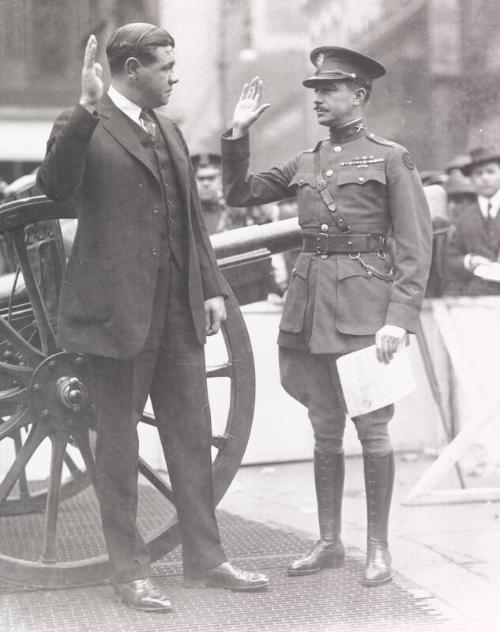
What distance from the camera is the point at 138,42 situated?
10.6 feet

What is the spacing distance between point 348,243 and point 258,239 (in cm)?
48

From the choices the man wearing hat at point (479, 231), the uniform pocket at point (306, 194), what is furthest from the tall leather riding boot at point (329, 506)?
the man wearing hat at point (479, 231)

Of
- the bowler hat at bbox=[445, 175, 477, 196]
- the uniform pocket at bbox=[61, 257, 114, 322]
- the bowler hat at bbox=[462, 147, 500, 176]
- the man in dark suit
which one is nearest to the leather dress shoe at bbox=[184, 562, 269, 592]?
the man in dark suit

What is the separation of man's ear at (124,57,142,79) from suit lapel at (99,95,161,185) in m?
0.11

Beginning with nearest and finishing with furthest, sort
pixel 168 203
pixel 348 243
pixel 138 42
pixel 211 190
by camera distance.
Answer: pixel 138 42, pixel 168 203, pixel 348 243, pixel 211 190

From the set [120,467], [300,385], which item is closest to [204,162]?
[300,385]

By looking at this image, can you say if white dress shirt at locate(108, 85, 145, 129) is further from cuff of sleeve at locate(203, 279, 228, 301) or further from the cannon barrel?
the cannon barrel

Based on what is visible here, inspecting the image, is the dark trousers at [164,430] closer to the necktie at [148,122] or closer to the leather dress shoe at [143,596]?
the leather dress shoe at [143,596]

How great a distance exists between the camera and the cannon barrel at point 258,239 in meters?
4.01

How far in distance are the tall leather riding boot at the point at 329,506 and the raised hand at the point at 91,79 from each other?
1546 mm

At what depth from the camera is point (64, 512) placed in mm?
4820

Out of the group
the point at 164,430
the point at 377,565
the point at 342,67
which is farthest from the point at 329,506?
the point at 342,67

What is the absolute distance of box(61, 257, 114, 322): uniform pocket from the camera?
3244mm

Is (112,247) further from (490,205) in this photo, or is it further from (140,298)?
(490,205)
